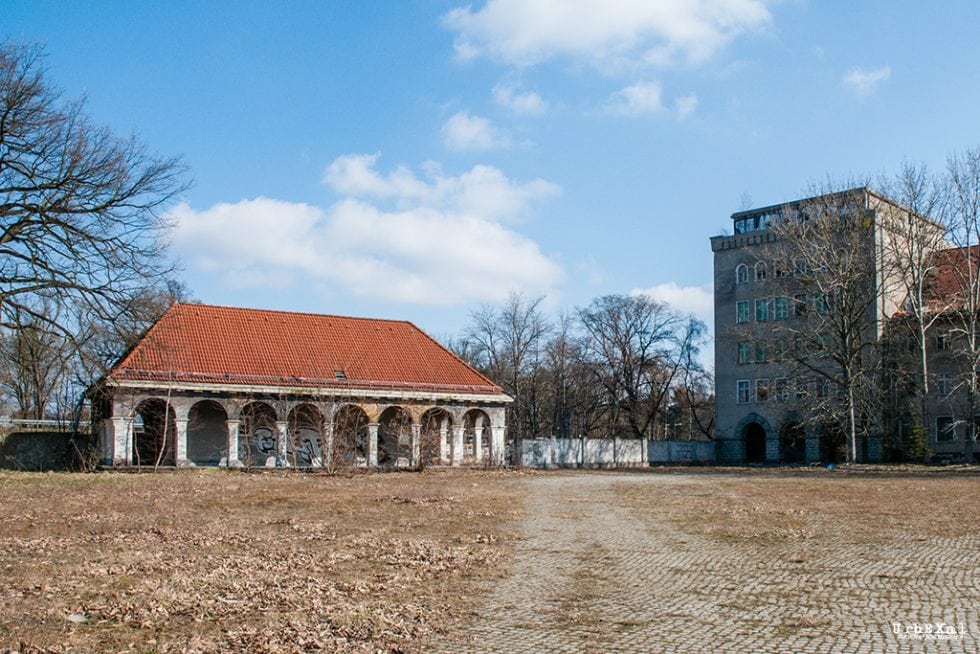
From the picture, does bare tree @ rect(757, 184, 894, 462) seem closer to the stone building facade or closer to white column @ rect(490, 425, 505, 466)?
white column @ rect(490, 425, 505, 466)

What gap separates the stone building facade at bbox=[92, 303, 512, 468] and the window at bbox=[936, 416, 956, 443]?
922 inches

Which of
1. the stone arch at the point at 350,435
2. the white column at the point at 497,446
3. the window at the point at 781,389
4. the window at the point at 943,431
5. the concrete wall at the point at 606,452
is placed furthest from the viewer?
the concrete wall at the point at 606,452

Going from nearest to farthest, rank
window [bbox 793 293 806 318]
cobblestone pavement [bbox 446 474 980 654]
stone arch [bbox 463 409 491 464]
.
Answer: cobblestone pavement [bbox 446 474 980 654] < stone arch [bbox 463 409 491 464] < window [bbox 793 293 806 318]

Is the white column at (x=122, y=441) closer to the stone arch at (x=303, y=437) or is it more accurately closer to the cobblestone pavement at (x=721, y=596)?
the stone arch at (x=303, y=437)

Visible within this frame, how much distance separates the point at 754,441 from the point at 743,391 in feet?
10.6

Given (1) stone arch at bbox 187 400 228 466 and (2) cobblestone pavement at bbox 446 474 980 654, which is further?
(1) stone arch at bbox 187 400 228 466

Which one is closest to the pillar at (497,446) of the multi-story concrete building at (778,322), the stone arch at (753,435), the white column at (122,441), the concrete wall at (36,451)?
the multi-story concrete building at (778,322)

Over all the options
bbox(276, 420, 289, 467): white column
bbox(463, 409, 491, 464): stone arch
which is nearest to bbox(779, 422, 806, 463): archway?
bbox(463, 409, 491, 464): stone arch

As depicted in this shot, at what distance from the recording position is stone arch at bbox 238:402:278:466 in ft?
124

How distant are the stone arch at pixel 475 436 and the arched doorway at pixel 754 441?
57.0 feet

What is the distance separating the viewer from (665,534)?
→ 1444cm

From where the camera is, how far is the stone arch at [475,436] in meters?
43.6

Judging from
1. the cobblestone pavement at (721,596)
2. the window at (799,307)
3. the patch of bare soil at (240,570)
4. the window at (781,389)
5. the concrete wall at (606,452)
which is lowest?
the concrete wall at (606,452)

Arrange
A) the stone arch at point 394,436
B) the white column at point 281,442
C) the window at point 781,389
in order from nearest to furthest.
→ the white column at point 281,442 < the stone arch at point 394,436 < the window at point 781,389
